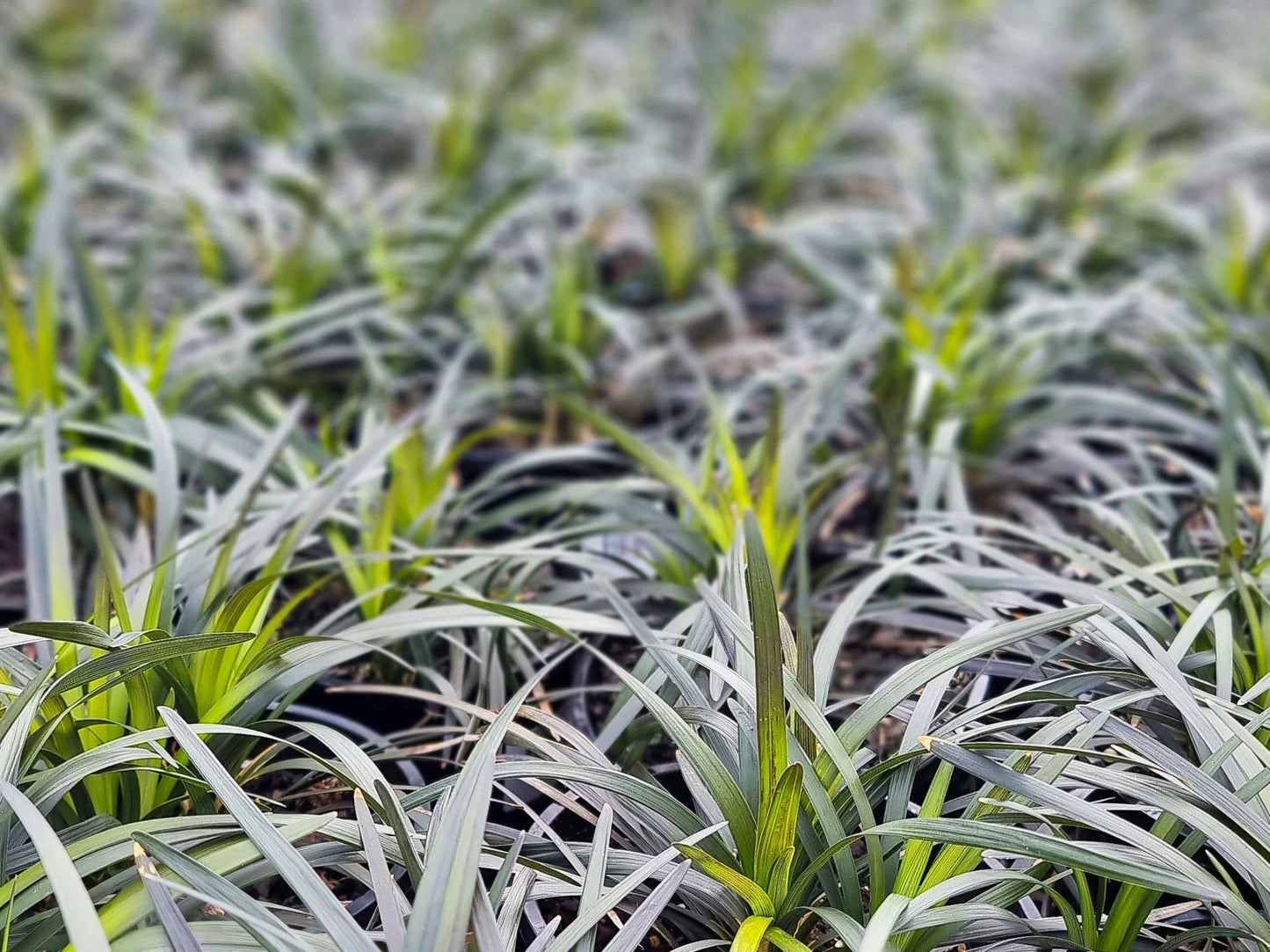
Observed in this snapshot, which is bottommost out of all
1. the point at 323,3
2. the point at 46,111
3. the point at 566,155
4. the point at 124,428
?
the point at 124,428

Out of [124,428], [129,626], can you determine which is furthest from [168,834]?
[124,428]

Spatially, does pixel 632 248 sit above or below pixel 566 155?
below

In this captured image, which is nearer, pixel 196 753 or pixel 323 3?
pixel 196 753

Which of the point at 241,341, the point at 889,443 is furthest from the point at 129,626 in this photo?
the point at 889,443

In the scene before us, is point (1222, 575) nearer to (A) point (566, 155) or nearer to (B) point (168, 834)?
(B) point (168, 834)

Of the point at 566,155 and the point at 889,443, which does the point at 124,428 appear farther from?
the point at 566,155

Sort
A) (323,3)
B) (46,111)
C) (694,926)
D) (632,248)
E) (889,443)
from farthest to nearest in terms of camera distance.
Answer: (323,3)
(46,111)
(632,248)
(889,443)
(694,926)

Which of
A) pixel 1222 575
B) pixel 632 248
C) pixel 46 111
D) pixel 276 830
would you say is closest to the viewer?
pixel 276 830
